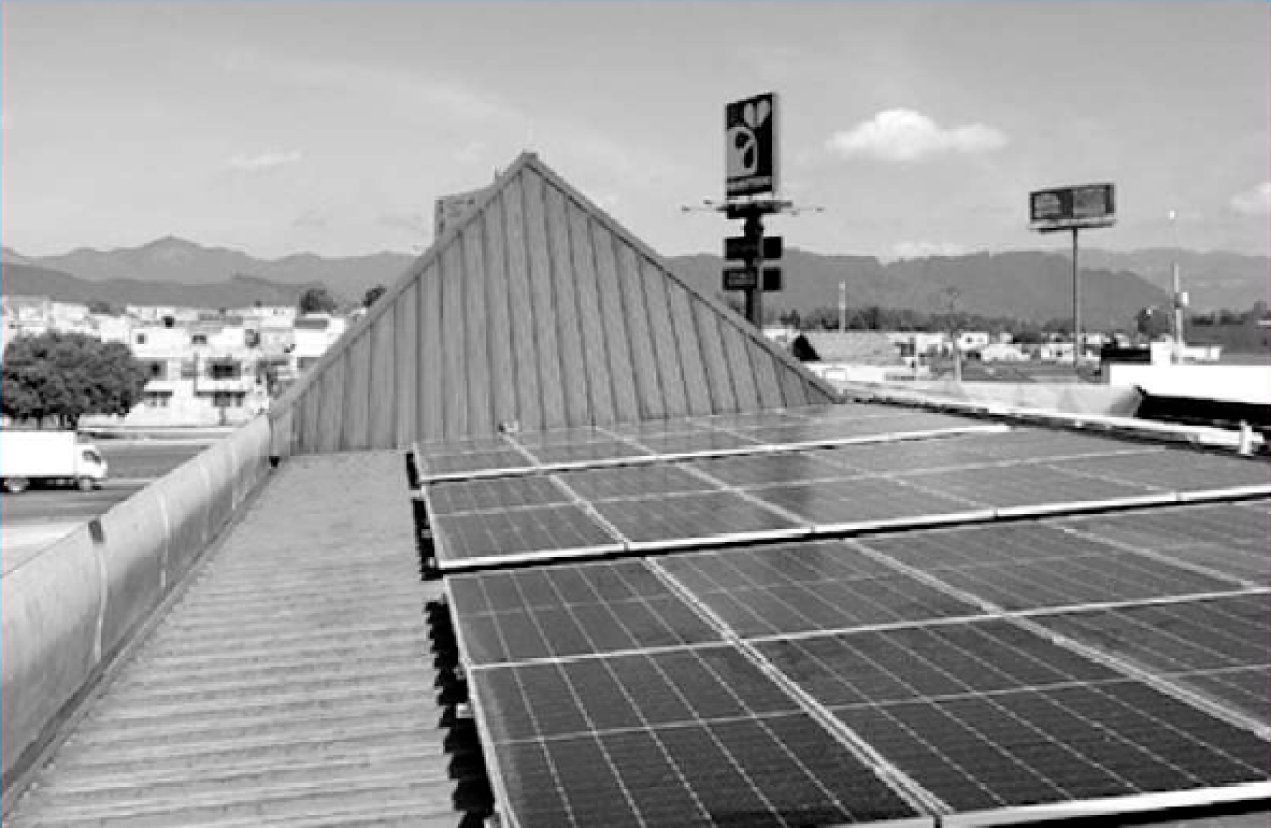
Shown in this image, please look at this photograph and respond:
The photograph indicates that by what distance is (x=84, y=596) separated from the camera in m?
12.1

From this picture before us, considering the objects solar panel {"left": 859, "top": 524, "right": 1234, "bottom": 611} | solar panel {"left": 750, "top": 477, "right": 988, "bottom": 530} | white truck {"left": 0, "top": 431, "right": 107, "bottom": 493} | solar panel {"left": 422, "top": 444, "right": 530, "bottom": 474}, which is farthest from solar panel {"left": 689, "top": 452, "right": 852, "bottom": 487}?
white truck {"left": 0, "top": 431, "right": 107, "bottom": 493}

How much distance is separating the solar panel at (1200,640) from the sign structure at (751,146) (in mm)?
53595

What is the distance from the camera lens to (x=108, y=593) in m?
13.1

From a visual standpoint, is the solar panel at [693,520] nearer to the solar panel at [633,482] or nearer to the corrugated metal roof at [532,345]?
the solar panel at [633,482]

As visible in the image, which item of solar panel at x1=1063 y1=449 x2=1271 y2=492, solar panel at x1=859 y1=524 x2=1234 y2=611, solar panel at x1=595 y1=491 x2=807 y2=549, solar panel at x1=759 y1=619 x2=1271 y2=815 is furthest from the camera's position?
solar panel at x1=1063 y1=449 x2=1271 y2=492

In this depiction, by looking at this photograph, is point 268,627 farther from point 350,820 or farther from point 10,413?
point 10,413

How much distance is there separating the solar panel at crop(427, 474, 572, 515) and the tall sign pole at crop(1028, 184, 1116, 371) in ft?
459

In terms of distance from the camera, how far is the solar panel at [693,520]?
14.7 metres

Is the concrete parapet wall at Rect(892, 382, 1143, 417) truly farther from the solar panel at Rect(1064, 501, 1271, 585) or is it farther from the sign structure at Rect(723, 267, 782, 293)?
the solar panel at Rect(1064, 501, 1271, 585)

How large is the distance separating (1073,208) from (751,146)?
333 ft

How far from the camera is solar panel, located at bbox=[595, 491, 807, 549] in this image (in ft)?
48.2

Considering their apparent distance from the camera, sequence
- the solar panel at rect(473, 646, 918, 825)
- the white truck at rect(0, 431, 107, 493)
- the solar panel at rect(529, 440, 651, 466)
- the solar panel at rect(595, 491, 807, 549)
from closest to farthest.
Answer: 1. the solar panel at rect(473, 646, 918, 825)
2. the solar panel at rect(595, 491, 807, 549)
3. the solar panel at rect(529, 440, 651, 466)
4. the white truck at rect(0, 431, 107, 493)

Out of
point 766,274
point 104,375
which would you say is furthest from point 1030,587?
point 104,375

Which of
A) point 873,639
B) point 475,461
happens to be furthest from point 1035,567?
point 475,461
